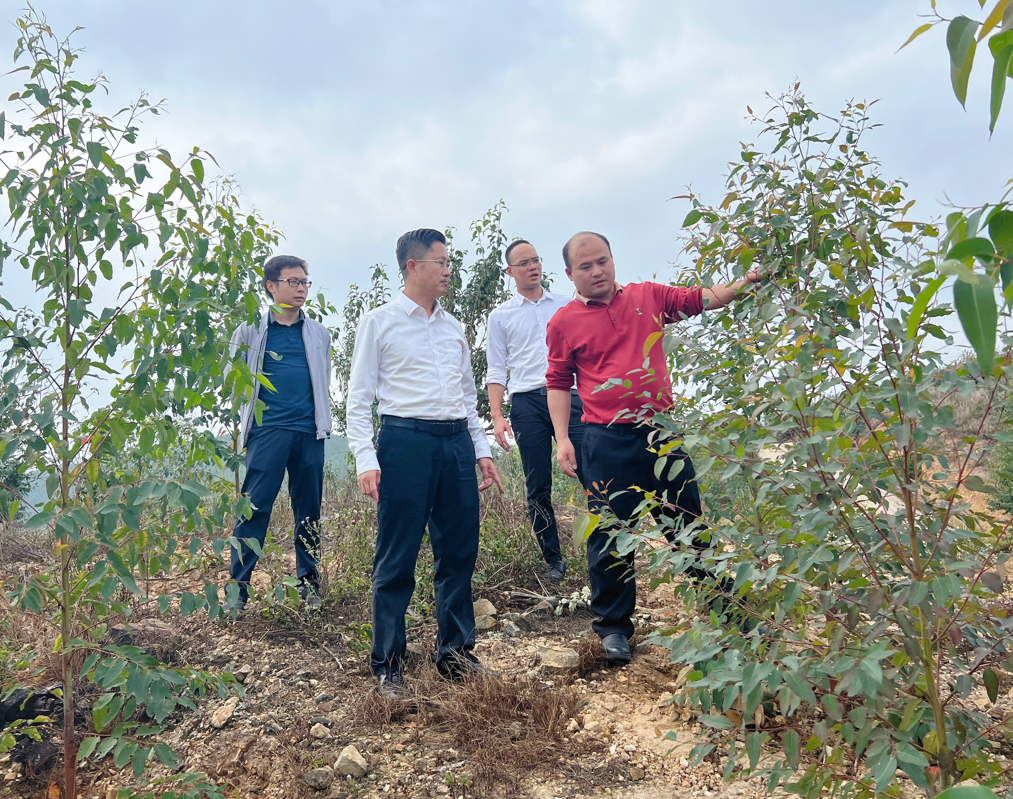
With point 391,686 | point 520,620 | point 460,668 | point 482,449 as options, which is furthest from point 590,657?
point 482,449

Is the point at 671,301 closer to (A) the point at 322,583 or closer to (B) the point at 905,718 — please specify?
(B) the point at 905,718

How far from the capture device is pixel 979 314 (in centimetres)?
61

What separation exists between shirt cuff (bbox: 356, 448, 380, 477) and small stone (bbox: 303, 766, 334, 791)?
1.15m

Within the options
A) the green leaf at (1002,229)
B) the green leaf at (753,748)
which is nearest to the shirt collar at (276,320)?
the green leaf at (753,748)

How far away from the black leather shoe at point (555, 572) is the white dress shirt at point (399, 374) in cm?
169

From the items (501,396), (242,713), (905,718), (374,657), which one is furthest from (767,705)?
(501,396)

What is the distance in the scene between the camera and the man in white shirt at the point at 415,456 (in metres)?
3.13

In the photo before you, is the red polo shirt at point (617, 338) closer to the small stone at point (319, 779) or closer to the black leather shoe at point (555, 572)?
the black leather shoe at point (555, 572)

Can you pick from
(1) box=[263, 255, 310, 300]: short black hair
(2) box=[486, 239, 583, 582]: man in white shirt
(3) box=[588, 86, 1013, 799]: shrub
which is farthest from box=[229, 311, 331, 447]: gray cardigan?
(3) box=[588, 86, 1013, 799]: shrub

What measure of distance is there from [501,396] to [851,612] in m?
3.52

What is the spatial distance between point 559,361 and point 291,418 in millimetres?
1885

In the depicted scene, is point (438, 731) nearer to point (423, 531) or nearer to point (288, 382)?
point (423, 531)

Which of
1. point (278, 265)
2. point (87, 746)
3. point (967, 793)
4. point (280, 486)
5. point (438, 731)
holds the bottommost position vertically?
point (438, 731)

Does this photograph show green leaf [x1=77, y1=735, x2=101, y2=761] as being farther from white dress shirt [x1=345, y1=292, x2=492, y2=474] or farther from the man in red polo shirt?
the man in red polo shirt
